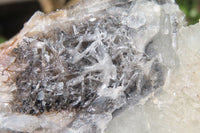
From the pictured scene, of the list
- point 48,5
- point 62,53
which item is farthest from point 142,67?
point 48,5

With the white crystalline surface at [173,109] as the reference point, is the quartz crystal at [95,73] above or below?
above

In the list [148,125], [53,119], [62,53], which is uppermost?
[62,53]

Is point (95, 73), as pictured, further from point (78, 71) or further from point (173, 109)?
point (173, 109)

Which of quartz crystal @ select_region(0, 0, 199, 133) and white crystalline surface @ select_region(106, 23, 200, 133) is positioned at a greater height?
quartz crystal @ select_region(0, 0, 199, 133)

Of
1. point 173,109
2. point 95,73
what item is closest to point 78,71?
point 95,73

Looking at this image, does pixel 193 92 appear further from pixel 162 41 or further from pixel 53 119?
pixel 53 119

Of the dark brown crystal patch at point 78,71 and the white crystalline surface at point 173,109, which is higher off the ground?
→ the dark brown crystal patch at point 78,71

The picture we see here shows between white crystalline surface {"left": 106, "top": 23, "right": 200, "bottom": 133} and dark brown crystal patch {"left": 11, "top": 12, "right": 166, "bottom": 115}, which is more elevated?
dark brown crystal patch {"left": 11, "top": 12, "right": 166, "bottom": 115}

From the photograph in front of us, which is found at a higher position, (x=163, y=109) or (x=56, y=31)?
(x=56, y=31)
